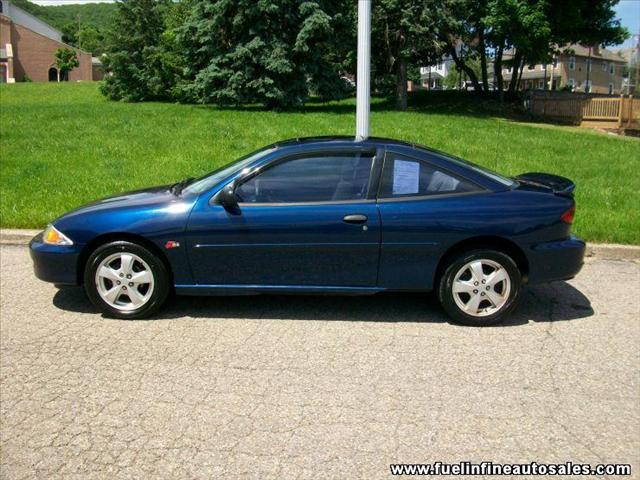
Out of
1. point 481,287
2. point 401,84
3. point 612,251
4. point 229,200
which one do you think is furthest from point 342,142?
point 401,84

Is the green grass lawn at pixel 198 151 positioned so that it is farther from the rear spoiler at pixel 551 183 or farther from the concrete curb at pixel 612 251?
the rear spoiler at pixel 551 183

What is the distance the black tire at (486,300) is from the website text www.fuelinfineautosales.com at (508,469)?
1955 millimetres

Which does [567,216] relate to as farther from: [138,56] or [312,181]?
[138,56]

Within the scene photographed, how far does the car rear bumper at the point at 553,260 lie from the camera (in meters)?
5.05

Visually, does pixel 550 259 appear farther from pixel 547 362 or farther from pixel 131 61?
pixel 131 61

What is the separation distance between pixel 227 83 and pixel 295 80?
90.6 inches

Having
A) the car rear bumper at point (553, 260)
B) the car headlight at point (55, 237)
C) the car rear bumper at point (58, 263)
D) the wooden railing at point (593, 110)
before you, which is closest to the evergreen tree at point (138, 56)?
the wooden railing at point (593, 110)

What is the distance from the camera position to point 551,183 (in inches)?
220

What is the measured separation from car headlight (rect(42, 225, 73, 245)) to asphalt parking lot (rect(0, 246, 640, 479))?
2.07ft

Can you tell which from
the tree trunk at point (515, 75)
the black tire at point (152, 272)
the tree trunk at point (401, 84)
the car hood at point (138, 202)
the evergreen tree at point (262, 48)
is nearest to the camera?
the black tire at point (152, 272)

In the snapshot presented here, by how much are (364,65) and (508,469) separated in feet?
19.0

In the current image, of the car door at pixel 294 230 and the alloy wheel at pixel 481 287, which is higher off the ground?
the car door at pixel 294 230

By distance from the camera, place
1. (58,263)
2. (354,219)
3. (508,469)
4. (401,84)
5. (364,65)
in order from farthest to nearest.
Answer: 1. (401,84)
2. (364,65)
3. (58,263)
4. (354,219)
5. (508,469)

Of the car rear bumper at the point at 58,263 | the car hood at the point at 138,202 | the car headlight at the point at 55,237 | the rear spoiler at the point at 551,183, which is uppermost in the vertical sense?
the rear spoiler at the point at 551,183
